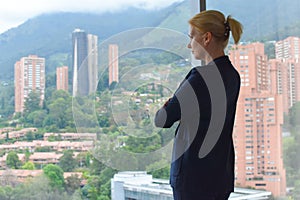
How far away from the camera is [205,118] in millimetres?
1548

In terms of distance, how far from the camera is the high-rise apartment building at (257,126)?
2.17m

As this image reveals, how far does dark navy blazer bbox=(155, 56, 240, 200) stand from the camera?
152cm

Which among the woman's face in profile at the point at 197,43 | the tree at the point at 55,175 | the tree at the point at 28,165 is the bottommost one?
the tree at the point at 55,175

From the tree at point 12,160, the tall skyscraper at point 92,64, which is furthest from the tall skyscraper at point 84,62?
the tree at point 12,160

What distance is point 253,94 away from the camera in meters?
2.21

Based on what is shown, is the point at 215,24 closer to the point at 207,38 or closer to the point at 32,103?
the point at 207,38

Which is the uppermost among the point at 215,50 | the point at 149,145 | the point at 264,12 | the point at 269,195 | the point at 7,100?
the point at 264,12

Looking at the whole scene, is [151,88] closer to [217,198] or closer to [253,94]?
[253,94]

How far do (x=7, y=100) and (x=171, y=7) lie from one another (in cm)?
93

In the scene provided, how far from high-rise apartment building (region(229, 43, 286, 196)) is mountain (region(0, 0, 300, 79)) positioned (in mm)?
123

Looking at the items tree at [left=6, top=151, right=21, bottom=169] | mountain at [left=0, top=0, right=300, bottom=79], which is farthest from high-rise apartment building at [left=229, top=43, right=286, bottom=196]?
tree at [left=6, top=151, right=21, bottom=169]

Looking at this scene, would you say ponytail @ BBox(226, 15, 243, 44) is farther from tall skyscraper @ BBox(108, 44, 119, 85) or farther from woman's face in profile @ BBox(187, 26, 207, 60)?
tall skyscraper @ BBox(108, 44, 119, 85)

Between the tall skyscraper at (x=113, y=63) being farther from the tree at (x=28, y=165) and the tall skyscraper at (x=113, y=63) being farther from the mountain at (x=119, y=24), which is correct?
the tree at (x=28, y=165)

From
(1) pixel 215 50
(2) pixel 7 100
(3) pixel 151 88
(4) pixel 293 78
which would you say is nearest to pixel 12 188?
(2) pixel 7 100
